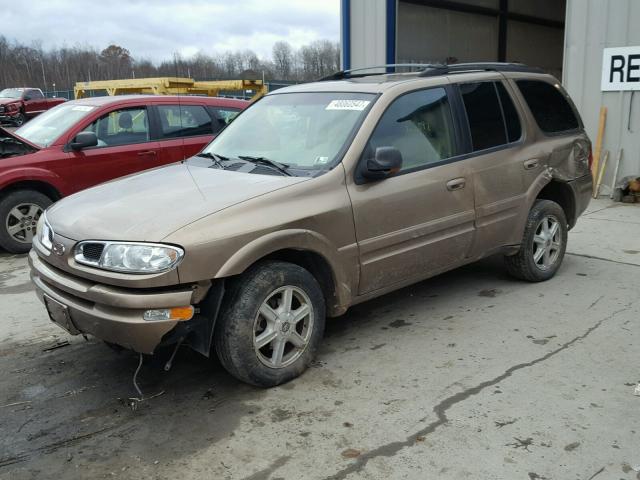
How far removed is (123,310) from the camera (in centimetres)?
309

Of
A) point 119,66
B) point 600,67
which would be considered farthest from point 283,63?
point 600,67

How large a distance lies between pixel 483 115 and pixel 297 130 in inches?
61.6

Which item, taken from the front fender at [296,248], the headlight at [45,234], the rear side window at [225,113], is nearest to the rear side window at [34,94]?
the rear side window at [225,113]

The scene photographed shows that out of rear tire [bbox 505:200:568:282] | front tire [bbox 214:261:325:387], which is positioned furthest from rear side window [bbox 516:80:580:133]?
front tire [bbox 214:261:325:387]

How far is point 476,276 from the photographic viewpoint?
18.5 feet

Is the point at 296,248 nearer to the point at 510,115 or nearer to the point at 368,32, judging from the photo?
the point at 510,115

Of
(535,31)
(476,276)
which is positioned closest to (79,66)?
(535,31)

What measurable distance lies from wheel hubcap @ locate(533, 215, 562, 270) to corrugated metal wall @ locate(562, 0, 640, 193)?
477cm

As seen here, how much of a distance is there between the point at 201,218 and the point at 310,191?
2.38 ft

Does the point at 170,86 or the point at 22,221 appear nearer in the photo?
the point at 22,221

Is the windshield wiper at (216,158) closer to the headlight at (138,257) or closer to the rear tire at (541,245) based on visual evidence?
the headlight at (138,257)

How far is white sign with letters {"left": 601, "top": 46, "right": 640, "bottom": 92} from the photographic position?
8.91 meters

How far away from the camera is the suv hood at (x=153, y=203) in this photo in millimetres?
3215

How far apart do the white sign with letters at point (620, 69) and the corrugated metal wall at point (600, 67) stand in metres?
0.10
